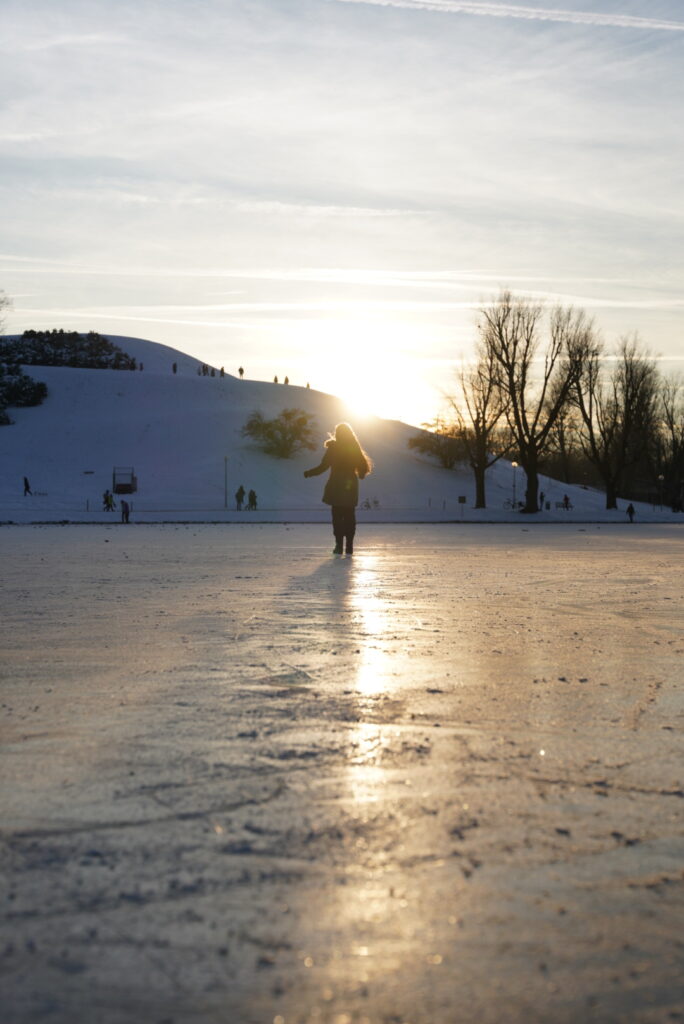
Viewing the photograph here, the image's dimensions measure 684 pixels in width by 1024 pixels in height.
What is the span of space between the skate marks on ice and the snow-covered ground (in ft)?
156

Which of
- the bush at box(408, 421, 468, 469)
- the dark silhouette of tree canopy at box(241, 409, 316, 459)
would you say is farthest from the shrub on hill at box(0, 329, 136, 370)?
the bush at box(408, 421, 468, 469)

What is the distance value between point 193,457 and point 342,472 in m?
67.4

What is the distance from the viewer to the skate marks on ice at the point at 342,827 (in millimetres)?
2133

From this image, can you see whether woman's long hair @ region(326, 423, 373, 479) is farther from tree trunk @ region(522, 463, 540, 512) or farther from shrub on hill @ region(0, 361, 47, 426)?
shrub on hill @ region(0, 361, 47, 426)

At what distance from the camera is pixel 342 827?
3084 millimetres

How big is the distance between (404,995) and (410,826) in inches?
40.3

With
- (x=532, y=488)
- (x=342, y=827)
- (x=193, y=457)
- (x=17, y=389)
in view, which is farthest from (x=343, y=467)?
(x=17, y=389)

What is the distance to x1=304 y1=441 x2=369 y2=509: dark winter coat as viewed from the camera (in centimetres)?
1684

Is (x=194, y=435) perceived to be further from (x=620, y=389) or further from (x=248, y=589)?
(x=248, y=589)

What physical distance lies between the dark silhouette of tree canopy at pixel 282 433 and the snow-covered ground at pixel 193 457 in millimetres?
1082

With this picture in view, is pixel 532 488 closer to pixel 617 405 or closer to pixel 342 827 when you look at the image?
pixel 617 405

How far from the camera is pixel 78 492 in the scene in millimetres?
71188

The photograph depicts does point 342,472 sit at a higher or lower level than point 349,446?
lower

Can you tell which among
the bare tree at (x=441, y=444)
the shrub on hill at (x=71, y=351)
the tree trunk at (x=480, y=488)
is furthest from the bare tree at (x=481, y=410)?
the shrub on hill at (x=71, y=351)
